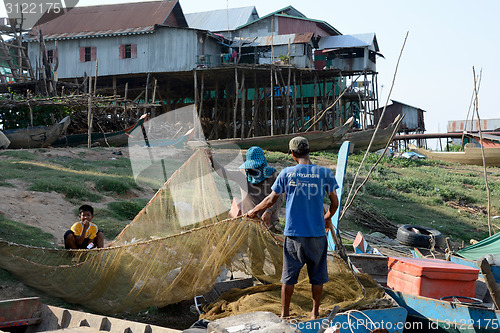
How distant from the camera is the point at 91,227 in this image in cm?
586

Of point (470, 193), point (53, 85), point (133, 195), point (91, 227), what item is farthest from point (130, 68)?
point (91, 227)

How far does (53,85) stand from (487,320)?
17.5 meters

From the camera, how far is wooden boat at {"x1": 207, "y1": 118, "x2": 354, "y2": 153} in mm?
18906

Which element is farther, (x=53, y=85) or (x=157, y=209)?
(x=53, y=85)

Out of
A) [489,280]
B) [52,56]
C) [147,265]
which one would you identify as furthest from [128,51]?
[489,280]

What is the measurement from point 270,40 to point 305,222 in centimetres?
2328

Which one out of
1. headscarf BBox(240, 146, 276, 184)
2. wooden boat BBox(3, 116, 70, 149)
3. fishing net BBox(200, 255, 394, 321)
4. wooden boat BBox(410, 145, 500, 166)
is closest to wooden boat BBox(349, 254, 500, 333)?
fishing net BBox(200, 255, 394, 321)

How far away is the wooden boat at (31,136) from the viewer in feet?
51.3

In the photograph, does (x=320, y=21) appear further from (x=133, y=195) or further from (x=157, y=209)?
(x=157, y=209)

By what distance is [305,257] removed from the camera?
3.91 m

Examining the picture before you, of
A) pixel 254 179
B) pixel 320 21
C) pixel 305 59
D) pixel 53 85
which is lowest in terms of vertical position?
pixel 254 179

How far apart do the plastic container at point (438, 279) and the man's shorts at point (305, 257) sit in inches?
50.6

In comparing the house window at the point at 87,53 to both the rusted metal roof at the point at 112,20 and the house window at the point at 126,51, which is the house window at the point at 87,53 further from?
the house window at the point at 126,51

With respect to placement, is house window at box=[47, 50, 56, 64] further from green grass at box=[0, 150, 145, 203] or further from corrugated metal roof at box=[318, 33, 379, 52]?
corrugated metal roof at box=[318, 33, 379, 52]
